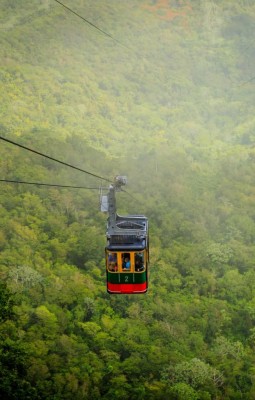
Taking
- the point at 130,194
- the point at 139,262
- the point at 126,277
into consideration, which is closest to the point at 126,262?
the point at 139,262

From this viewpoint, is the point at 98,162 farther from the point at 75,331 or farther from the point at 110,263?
the point at 110,263

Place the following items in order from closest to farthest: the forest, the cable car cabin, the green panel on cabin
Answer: the cable car cabin < the green panel on cabin < the forest

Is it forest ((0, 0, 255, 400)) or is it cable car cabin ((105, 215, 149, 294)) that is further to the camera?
forest ((0, 0, 255, 400))

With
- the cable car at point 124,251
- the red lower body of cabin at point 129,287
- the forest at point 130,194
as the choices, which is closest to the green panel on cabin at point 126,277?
the cable car at point 124,251

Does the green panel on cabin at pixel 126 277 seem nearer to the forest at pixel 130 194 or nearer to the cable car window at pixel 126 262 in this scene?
the cable car window at pixel 126 262

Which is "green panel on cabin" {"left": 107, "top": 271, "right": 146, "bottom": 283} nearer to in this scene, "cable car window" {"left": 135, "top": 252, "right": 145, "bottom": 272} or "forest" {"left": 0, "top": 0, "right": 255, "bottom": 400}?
"cable car window" {"left": 135, "top": 252, "right": 145, "bottom": 272}

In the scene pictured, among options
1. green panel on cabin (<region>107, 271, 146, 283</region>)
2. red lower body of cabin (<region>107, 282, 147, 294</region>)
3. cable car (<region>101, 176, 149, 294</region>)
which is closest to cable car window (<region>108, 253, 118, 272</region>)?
cable car (<region>101, 176, 149, 294</region>)

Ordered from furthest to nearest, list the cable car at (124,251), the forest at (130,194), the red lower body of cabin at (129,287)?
the forest at (130,194), the red lower body of cabin at (129,287), the cable car at (124,251)
